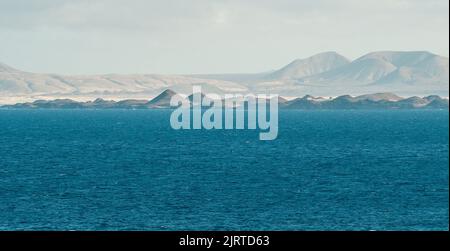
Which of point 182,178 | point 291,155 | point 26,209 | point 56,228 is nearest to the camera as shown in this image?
point 56,228

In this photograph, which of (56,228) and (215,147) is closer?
(56,228)

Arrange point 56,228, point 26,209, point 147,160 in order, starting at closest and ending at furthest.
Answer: point 56,228 → point 26,209 → point 147,160

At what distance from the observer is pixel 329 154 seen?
16788 centimetres

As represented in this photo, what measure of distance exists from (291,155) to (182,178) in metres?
51.5

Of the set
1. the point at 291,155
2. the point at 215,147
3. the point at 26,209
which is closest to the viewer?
the point at 26,209

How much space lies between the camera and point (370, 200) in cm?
9388

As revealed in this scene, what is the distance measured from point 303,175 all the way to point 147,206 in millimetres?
41352

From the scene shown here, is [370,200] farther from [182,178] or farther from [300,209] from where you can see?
[182,178]

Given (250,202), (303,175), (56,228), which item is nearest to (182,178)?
(303,175)

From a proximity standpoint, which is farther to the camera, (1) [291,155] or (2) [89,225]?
(1) [291,155]

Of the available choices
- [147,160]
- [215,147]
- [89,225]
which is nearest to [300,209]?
[89,225]
